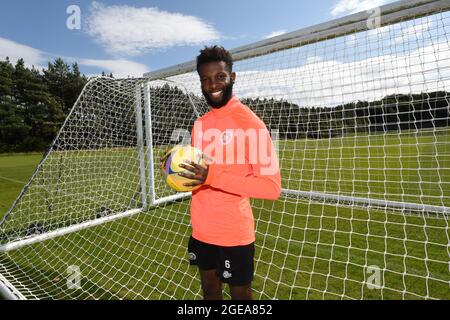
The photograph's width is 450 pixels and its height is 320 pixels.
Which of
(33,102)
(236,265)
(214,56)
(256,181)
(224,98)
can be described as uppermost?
(33,102)

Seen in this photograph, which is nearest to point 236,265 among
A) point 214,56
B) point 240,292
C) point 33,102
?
point 240,292

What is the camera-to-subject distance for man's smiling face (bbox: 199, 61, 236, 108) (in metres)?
1.82

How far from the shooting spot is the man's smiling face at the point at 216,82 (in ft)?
5.98

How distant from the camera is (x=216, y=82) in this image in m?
1.83

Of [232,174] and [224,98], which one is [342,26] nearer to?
[224,98]

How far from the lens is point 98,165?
6.02 meters

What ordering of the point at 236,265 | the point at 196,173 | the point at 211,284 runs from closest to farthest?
the point at 196,173
the point at 236,265
the point at 211,284

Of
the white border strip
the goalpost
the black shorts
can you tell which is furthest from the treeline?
the black shorts

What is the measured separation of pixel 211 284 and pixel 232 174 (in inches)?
32.5

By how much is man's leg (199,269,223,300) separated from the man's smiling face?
3.61 feet

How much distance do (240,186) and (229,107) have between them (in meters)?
0.51

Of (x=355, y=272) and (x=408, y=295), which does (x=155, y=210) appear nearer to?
(x=355, y=272)

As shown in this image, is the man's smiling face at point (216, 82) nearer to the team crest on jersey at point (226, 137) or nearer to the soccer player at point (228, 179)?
the soccer player at point (228, 179)

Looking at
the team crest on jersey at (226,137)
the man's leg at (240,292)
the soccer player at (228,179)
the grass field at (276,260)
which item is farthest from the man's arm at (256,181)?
the grass field at (276,260)
